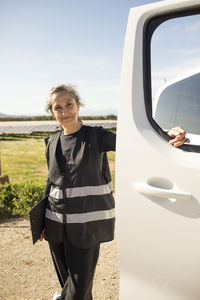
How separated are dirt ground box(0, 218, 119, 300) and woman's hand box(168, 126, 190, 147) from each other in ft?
5.90

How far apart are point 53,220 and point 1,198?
9.19ft

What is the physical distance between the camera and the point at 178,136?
121 cm

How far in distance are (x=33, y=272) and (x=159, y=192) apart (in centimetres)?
217

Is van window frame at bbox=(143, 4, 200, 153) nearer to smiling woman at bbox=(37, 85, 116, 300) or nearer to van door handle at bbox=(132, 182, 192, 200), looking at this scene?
van door handle at bbox=(132, 182, 192, 200)

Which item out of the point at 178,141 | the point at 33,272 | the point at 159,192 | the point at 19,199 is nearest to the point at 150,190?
the point at 159,192

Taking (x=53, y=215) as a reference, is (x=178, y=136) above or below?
above

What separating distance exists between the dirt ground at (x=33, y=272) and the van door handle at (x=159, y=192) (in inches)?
64.1

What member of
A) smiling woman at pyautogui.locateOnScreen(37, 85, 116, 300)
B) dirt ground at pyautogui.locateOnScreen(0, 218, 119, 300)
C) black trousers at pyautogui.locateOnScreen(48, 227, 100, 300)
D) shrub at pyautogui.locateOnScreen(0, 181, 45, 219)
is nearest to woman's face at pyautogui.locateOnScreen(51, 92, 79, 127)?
smiling woman at pyautogui.locateOnScreen(37, 85, 116, 300)

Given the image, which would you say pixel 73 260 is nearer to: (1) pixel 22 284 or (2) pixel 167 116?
(2) pixel 167 116

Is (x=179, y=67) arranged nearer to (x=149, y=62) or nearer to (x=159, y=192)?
(x=149, y=62)

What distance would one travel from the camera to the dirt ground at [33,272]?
249cm

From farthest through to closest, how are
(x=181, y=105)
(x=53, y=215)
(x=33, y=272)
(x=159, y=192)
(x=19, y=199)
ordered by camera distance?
(x=19, y=199) → (x=33, y=272) → (x=53, y=215) → (x=181, y=105) → (x=159, y=192)

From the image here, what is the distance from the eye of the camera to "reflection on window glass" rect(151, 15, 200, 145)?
4.00 feet

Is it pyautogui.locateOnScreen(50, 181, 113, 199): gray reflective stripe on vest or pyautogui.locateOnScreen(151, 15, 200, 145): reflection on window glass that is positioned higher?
pyautogui.locateOnScreen(151, 15, 200, 145): reflection on window glass
